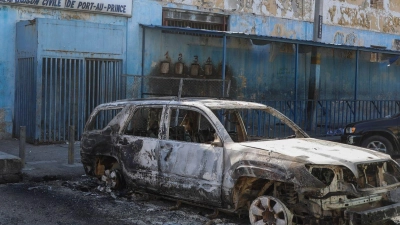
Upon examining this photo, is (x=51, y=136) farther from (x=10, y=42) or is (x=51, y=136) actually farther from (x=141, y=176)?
(x=141, y=176)

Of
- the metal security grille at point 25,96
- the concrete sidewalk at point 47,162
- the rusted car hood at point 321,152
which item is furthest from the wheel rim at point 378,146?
the metal security grille at point 25,96

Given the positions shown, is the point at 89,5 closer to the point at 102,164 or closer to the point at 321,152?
the point at 102,164

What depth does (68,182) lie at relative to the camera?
9.48 metres

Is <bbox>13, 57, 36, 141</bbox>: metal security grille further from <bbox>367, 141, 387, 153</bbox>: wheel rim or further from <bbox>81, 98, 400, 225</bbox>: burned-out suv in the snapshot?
<bbox>367, 141, 387, 153</bbox>: wheel rim

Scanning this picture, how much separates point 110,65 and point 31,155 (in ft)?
11.7

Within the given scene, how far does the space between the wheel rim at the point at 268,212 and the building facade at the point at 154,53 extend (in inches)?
292

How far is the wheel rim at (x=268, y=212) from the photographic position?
20.9ft

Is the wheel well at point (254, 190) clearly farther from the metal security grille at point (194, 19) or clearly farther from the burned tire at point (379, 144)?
the metal security grille at point (194, 19)

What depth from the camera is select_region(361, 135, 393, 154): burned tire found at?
12594mm

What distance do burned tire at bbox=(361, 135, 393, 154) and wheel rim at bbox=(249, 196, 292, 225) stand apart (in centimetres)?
680

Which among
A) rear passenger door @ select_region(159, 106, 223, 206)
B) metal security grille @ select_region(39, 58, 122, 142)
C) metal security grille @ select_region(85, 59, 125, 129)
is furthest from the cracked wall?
rear passenger door @ select_region(159, 106, 223, 206)

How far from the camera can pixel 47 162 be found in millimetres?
11203

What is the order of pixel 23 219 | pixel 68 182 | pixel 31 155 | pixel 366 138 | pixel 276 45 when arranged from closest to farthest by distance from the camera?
pixel 23 219
pixel 68 182
pixel 31 155
pixel 366 138
pixel 276 45

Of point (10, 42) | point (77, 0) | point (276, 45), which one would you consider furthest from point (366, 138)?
point (10, 42)
